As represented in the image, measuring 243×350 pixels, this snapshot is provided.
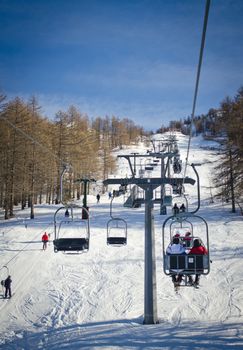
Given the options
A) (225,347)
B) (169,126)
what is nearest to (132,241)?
(225,347)

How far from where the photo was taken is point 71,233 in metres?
23.3

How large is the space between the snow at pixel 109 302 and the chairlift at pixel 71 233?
1.80 metres

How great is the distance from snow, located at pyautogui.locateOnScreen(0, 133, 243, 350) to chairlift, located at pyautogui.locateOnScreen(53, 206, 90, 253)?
1802 mm

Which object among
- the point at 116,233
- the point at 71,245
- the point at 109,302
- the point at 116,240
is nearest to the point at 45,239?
the point at 116,233

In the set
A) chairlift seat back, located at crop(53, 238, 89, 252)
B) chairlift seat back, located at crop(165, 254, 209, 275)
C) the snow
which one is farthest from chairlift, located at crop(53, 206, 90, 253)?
chairlift seat back, located at crop(165, 254, 209, 275)

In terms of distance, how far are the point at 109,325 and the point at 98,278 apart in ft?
13.2

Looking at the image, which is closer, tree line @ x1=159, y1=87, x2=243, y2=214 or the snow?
the snow

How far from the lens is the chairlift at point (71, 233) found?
35.6 ft

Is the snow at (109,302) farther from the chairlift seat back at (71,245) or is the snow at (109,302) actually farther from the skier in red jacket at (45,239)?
the chairlift seat back at (71,245)

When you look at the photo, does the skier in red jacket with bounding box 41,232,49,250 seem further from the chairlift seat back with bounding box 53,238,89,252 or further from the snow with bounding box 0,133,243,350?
the chairlift seat back with bounding box 53,238,89,252

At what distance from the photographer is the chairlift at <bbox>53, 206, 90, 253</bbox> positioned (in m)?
10.8

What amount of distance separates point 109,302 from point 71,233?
994 cm

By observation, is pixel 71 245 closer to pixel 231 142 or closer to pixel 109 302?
pixel 109 302

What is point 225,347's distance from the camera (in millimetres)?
9938
